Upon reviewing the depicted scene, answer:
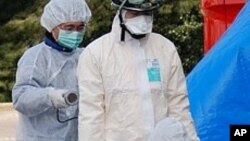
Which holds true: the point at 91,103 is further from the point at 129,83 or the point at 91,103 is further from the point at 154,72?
the point at 154,72

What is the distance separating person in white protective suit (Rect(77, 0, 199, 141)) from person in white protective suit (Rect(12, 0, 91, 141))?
0.52ft

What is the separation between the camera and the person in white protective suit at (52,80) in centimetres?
411

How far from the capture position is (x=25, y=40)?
1670 cm

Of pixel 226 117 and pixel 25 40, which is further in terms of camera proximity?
pixel 25 40

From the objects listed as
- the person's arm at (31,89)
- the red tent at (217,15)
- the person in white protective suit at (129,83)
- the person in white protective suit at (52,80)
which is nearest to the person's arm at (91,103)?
the person in white protective suit at (129,83)

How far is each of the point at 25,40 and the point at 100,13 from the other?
1904 millimetres

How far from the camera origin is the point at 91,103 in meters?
3.92

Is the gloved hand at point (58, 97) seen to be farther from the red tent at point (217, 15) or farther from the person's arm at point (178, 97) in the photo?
the red tent at point (217, 15)

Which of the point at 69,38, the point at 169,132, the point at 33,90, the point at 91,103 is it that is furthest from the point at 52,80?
the point at 169,132

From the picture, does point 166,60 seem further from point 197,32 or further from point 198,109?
point 197,32

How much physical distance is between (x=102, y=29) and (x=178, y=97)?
11.8m

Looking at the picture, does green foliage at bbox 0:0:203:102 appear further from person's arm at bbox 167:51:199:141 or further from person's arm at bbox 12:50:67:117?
person's arm at bbox 167:51:199:141

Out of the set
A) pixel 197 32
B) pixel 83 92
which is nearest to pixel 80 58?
pixel 83 92

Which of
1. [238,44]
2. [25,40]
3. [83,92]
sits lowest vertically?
[25,40]
